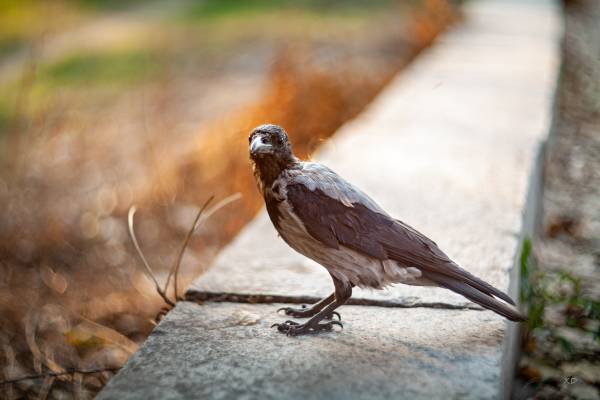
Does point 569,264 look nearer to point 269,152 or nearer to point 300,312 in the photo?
point 300,312

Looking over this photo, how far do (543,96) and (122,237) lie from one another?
10.8 ft

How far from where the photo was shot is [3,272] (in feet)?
14.7

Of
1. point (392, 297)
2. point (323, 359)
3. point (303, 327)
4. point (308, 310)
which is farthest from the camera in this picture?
point (392, 297)

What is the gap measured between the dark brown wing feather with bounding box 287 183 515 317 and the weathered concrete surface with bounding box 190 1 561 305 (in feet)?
1.31

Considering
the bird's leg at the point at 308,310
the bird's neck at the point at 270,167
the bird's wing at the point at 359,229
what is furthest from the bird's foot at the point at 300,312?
the bird's neck at the point at 270,167

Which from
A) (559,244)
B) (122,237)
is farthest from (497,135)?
(122,237)

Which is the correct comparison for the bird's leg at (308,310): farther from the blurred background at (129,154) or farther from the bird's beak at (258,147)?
the blurred background at (129,154)

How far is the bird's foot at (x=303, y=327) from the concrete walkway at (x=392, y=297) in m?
0.04

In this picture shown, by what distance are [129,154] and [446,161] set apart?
10.4ft

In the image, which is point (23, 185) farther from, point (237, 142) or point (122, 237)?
point (237, 142)

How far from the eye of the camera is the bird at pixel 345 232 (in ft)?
7.81

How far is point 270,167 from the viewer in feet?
7.99

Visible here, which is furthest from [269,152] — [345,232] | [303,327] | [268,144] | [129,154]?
[129,154]

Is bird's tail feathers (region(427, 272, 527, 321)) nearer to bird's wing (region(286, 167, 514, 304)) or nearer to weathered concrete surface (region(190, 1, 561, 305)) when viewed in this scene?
bird's wing (region(286, 167, 514, 304))
